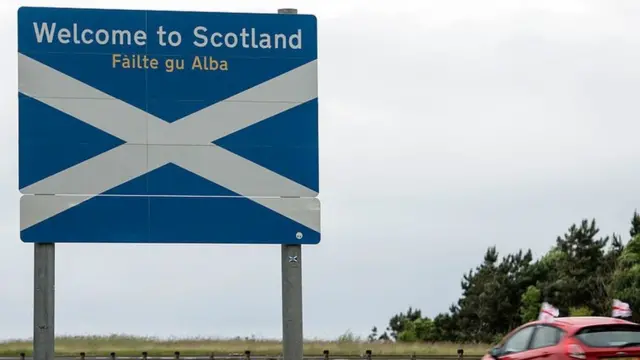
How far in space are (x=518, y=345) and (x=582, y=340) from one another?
1836 millimetres

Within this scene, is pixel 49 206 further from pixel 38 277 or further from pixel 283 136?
pixel 283 136

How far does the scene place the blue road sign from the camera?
9656 mm

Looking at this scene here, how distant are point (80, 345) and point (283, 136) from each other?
57.8 m

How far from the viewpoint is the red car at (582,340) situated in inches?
699

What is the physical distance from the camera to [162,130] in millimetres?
9750

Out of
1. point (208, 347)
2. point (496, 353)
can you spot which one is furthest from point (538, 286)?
point (496, 353)

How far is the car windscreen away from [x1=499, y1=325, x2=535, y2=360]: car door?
4.42ft

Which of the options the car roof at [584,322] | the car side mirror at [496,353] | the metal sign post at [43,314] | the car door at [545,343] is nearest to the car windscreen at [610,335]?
the car roof at [584,322]

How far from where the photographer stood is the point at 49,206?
964 cm

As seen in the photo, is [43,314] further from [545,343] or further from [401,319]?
[401,319]

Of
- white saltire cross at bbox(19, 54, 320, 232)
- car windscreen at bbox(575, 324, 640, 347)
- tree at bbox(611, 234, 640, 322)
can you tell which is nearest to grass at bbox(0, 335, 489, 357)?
tree at bbox(611, 234, 640, 322)

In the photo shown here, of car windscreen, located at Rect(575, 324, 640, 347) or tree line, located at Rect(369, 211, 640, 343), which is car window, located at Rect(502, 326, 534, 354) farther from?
tree line, located at Rect(369, 211, 640, 343)

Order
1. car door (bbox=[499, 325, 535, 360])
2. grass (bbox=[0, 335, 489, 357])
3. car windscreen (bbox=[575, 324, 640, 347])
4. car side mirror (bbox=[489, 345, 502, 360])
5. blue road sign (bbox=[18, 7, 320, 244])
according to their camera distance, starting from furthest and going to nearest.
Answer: grass (bbox=[0, 335, 489, 357]) → car side mirror (bbox=[489, 345, 502, 360]) → car door (bbox=[499, 325, 535, 360]) → car windscreen (bbox=[575, 324, 640, 347]) → blue road sign (bbox=[18, 7, 320, 244])

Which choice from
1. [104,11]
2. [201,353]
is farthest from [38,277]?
[201,353]
